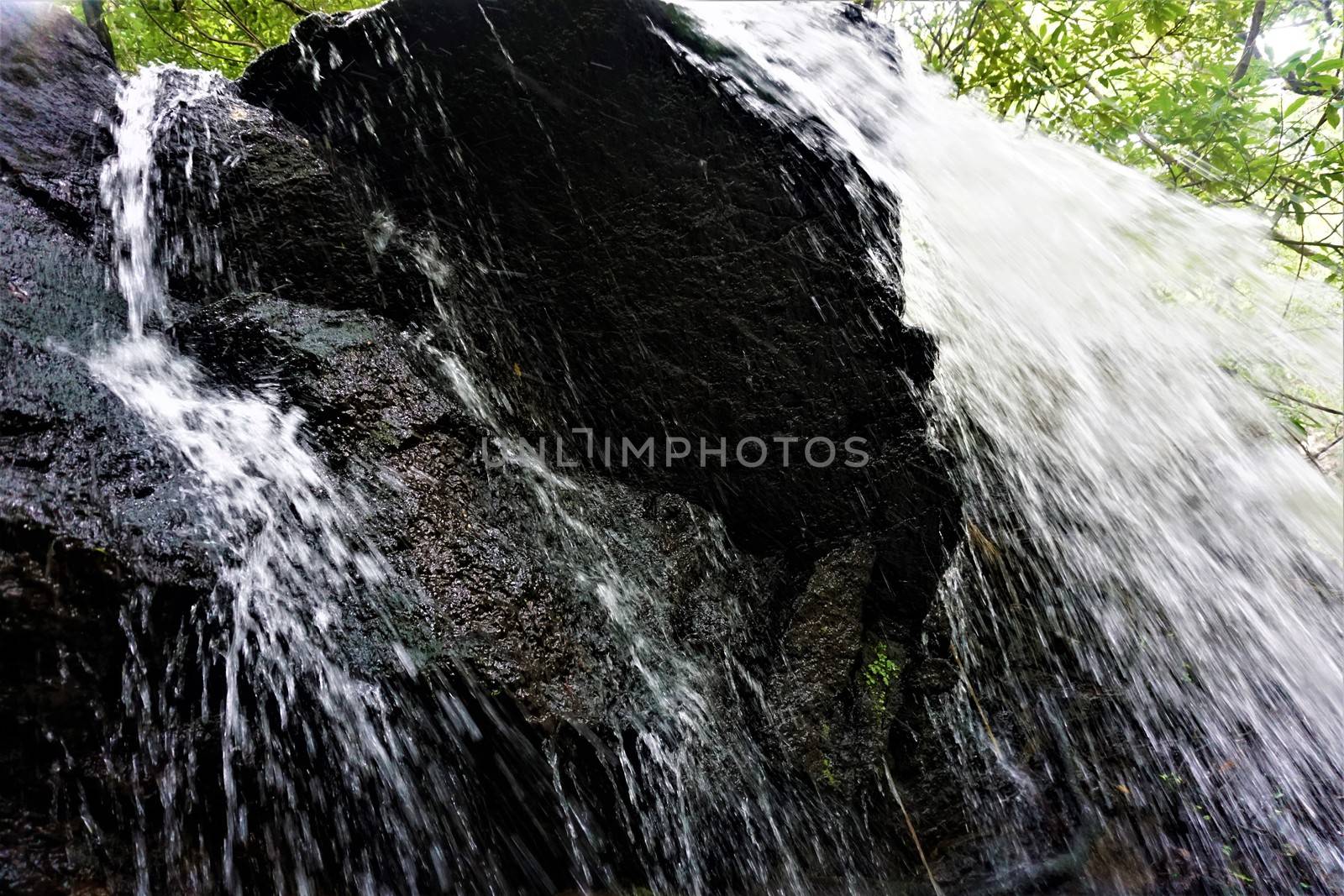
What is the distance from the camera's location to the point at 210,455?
2471mm

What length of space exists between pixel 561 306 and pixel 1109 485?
349 cm

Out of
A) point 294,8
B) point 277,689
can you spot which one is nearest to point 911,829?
point 277,689

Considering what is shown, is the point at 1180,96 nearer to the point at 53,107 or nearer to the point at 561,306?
the point at 561,306

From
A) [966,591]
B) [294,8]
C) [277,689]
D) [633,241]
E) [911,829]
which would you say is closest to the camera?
[277,689]

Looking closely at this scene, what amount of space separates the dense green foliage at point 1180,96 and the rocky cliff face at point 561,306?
3.37m

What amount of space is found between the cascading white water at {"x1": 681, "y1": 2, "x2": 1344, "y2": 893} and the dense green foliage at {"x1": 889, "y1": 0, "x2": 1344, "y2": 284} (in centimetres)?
35

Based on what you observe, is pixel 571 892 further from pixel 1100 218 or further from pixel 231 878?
pixel 1100 218

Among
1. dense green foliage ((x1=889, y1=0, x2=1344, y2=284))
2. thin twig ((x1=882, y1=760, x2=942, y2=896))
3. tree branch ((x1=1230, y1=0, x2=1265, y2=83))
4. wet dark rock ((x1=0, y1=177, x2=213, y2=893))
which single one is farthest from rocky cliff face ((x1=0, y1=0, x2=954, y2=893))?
tree branch ((x1=1230, y1=0, x2=1265, y2=83))

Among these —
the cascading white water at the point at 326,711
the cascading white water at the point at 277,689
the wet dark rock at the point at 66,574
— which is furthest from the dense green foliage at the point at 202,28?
the cascading white water at the point at 277,689

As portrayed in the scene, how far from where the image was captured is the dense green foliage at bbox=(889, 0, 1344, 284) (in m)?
5.11

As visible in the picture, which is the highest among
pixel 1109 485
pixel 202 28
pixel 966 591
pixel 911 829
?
pixel 202 28

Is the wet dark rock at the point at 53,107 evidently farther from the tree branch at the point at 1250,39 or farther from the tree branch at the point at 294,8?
the tree branch at the point at 1250,39

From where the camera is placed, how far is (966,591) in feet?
12.1

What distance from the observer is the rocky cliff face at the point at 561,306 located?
284cm
